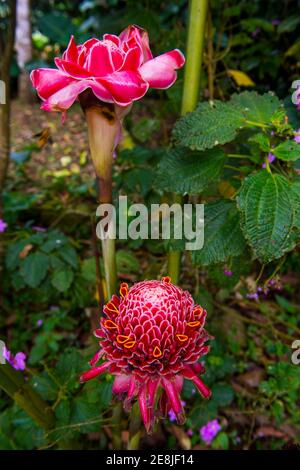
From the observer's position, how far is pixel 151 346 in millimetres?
562

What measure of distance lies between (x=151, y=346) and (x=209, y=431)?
745 millimetres

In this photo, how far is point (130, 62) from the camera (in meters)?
0.57

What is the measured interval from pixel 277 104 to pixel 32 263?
2.80ft

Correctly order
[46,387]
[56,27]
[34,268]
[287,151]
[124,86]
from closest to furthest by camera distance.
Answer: [124,86] < [287,151] < [46,387] < [34,268] < [56,27]

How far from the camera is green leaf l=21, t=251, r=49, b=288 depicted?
1.31 meters

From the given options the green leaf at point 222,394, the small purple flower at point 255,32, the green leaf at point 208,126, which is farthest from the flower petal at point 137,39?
the small purple flower at point 255,32

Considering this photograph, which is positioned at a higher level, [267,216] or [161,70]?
[161,70]

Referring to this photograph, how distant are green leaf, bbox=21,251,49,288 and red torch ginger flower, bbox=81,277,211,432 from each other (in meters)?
0.75

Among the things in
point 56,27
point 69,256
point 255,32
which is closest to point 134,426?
point 69,256

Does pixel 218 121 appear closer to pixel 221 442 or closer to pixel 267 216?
pixel 267 216

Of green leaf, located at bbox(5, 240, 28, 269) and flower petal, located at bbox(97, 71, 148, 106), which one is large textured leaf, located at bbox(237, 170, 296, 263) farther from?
green leaf, located at bbox(5, 240, 28, 269)
